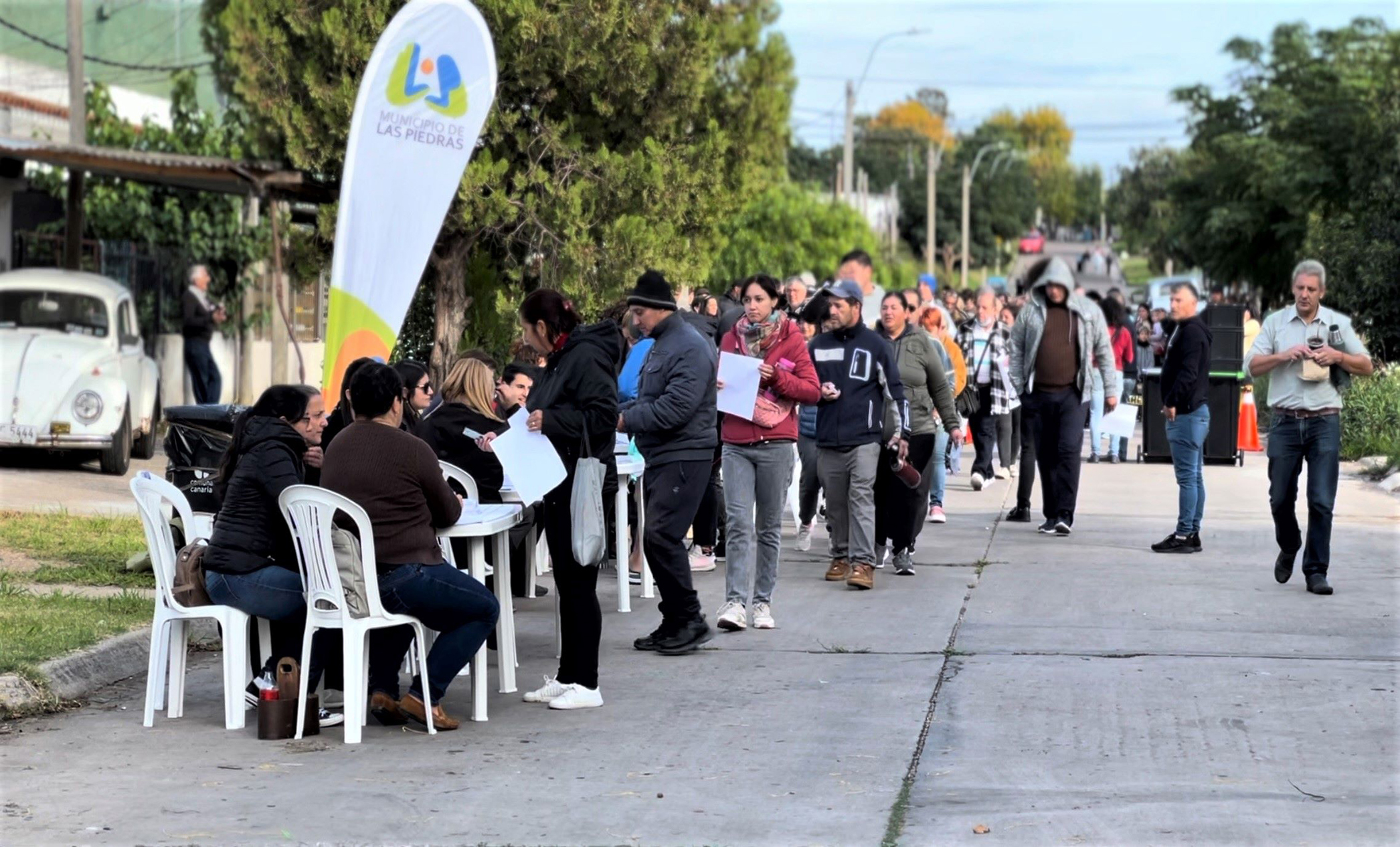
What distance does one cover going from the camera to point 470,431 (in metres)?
9.07

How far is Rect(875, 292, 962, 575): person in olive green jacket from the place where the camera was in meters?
11.9

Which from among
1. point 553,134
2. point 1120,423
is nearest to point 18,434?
point 553,134

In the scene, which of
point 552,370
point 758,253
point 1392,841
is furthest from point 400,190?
point 758,253

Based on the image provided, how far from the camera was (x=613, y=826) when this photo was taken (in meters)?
5.86

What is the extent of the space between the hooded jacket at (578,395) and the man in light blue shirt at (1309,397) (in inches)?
190

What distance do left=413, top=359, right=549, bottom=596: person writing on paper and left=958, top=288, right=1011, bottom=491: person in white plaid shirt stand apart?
8865mm

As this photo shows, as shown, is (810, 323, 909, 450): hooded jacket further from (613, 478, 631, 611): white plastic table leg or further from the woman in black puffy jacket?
the woman in black puffy jacket

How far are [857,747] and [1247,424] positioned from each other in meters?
15.9

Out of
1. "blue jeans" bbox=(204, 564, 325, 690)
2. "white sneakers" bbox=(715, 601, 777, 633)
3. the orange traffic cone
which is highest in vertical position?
"blue jeans" bbox=(204, 564, 325, 690)

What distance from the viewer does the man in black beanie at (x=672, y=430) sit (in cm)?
881

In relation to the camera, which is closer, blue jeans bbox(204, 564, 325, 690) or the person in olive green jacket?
blue jeans bbox(204, 564, 325, 690)

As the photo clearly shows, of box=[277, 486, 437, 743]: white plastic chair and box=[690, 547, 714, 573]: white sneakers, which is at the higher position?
box=[277, 486, 437, 743]: white plastic chair

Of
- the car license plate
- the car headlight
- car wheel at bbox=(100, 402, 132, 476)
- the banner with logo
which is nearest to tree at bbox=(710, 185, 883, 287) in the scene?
car wheel at bbox=(100, 402, 132, 476)

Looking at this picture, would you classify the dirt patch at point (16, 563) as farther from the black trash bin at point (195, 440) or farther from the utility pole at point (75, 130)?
the utility pole at point (75, 130)
